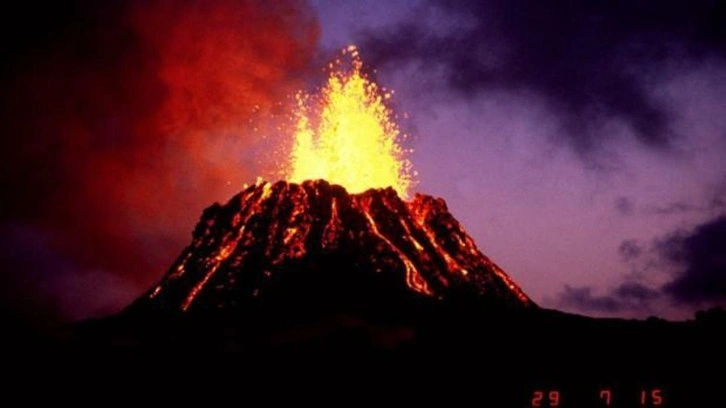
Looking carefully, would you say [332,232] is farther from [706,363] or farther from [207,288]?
[706,363]

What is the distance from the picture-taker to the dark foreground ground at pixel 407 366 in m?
21.1

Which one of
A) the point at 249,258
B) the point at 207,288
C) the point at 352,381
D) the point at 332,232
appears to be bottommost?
the point at 352,381

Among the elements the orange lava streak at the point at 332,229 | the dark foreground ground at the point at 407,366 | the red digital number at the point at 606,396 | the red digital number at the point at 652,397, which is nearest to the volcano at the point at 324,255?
the orange lava streak at the point at 332,229

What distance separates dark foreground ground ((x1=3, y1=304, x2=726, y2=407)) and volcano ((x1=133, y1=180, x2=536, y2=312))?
25.2 ft

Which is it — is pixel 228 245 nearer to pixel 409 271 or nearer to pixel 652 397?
pixel 409 271

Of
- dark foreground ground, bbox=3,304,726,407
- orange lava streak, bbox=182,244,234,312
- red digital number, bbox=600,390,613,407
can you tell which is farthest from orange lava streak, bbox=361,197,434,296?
red digital number, bbox=600,390,613,407

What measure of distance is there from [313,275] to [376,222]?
8375mm

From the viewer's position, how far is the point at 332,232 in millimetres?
50562

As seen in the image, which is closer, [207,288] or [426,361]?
[426,361]

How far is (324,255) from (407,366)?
23.8 meters

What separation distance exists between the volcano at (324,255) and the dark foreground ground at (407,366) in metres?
7.69

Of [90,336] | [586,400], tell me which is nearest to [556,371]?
[586,400]

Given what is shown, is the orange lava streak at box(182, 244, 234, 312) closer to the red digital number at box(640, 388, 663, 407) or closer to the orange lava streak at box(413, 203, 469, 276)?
the orange lava streak at box(413, 203, 469, 276)

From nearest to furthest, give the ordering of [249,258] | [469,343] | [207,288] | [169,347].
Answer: [469,343] → [169,347] → [207,288] → [249,258]
